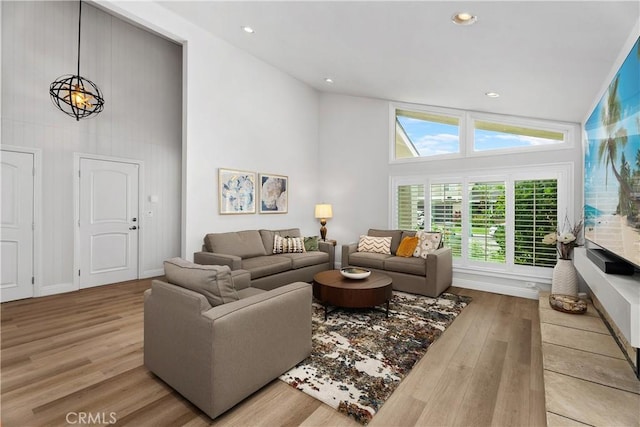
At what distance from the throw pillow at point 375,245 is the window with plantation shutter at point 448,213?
825mm

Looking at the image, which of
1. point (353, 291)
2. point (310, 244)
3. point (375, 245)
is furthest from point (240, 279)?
point (375, 245)

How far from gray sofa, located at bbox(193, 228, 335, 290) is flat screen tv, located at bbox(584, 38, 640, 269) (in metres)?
3.35

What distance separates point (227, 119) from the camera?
4734mm

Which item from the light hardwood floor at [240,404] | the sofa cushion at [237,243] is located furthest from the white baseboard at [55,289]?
the sofa cushion at [237,243]

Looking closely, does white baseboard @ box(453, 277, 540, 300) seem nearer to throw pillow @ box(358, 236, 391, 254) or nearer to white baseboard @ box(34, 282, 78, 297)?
throw pillow @ box(358, 236, 391, 254)

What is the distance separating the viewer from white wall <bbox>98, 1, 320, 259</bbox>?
4.20 meters

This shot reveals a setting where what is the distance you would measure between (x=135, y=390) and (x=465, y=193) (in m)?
4.69

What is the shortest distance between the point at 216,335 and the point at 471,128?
4.70 metres

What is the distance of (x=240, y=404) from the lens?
1956 millimetres

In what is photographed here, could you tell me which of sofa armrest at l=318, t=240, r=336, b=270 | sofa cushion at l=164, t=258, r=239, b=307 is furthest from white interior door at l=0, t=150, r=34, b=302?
sofa armrest at l=318, t=240, r=336, b=270

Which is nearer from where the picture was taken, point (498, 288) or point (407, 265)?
point (407, 265)

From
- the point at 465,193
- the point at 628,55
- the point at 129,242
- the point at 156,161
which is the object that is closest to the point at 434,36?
the point at 628,55

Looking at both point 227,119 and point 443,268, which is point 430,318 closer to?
point 443,268

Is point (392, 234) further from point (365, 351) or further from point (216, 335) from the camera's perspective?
point (216, 335)
